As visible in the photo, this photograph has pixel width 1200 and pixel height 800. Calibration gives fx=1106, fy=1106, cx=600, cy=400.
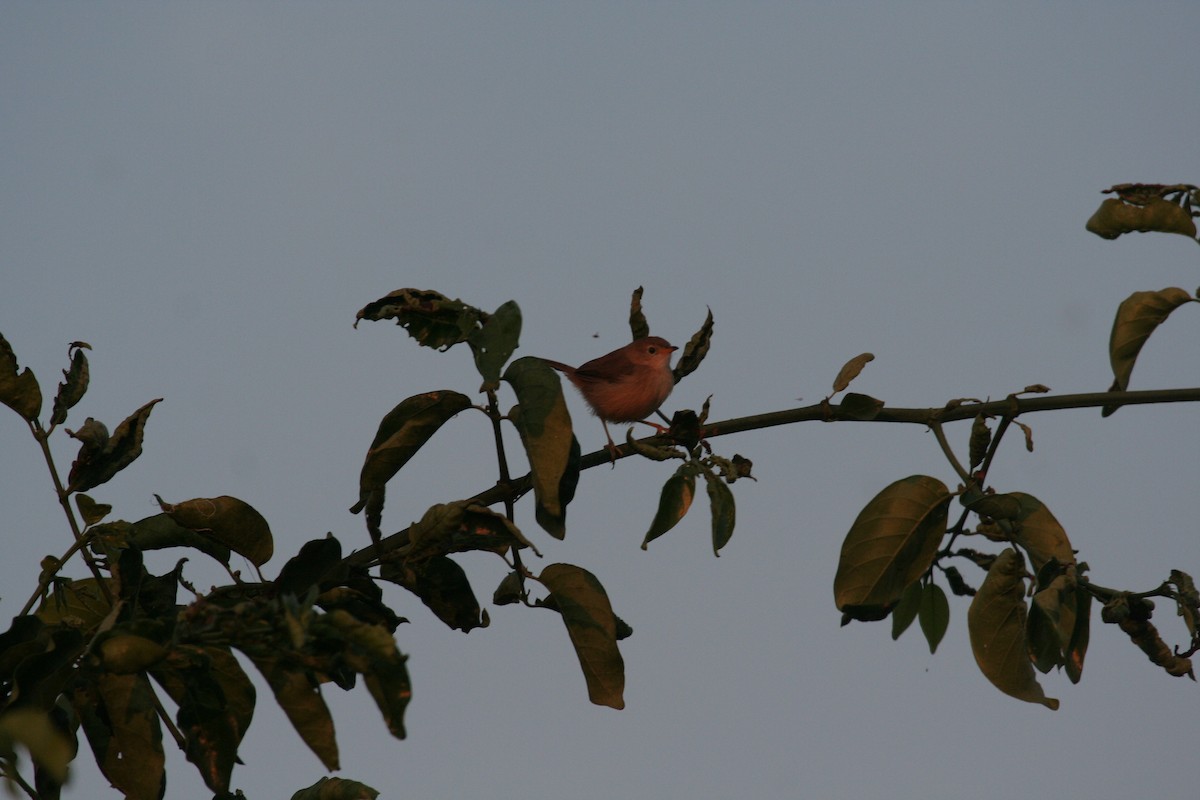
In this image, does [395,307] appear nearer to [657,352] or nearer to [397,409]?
[397,409]

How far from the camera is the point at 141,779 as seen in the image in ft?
9.21

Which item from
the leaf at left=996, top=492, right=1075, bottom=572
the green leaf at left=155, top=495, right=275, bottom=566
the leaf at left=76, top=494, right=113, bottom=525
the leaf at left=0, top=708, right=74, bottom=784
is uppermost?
the leaf at left=76, top=494, right=113, bottom=525

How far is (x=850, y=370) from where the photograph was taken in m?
3.08

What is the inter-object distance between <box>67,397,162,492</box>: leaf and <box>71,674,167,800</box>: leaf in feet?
1.71

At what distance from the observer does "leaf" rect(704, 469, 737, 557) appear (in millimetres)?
2844

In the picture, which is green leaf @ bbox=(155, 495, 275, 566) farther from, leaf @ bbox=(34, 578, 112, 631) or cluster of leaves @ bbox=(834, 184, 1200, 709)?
cluster of leaves @ bbox=(834, 184, 1200, 709)

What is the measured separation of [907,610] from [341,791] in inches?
66.7

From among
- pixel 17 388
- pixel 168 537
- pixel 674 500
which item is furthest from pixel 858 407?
pixel 17 388

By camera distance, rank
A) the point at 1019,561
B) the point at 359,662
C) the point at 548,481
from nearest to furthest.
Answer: the point at 359,662 < the point at 548,481 < the point at 1019,561

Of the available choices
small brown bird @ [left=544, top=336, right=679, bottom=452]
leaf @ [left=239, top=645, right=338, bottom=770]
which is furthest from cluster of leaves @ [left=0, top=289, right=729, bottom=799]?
small brown bird @ [left=544, top=336, right=679, bottom=452]

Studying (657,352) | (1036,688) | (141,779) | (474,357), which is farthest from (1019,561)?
(657,352)

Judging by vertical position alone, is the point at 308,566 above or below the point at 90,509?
below

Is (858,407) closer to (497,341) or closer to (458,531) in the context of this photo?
(497,341)

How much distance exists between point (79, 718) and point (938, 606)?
239cm
